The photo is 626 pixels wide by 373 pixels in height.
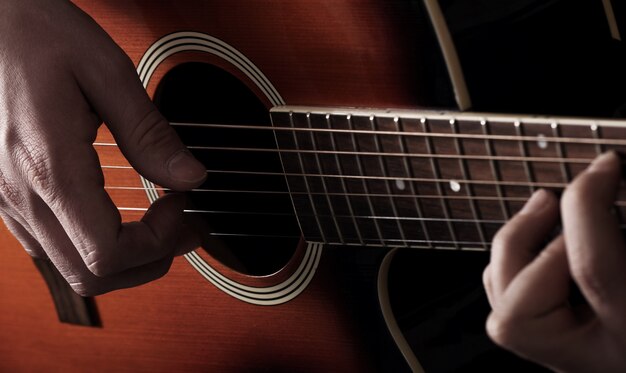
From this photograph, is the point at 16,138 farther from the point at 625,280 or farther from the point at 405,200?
the point at 625,280

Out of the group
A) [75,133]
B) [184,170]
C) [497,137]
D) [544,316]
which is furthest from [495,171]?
[75,133]

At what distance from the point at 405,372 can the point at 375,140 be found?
31cm

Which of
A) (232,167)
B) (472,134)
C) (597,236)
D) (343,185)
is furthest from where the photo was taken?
(232,167)

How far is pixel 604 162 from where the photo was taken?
27.5 inches

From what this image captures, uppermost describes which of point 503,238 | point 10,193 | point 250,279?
point 10,193

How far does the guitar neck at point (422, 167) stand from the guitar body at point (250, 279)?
32 millimetres

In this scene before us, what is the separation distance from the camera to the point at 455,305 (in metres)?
0.94

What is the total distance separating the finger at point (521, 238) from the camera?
743mm

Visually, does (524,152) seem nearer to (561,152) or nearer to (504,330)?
(561,152)

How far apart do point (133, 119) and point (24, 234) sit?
0.24 metres

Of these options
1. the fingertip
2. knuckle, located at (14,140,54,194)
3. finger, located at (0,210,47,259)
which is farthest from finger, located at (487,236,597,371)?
finger, located at (0,210,47,259)

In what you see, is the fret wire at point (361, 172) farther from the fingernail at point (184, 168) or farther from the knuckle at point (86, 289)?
the knuckle at point (86, 289)

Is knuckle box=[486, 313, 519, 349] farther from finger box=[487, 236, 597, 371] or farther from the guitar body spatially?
the guitar body

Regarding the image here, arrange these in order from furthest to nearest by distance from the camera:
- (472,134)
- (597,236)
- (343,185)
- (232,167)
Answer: (232,167)
(343,185)
(472,134)
(597,236)
